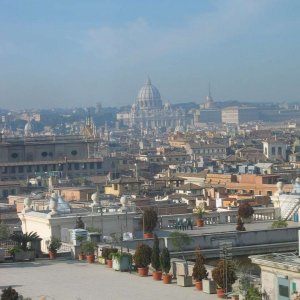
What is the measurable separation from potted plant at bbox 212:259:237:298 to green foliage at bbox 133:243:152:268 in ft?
7.06

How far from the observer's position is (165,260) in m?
15.5

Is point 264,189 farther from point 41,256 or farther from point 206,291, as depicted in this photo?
point 206,291

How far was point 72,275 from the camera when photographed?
16.5 metres

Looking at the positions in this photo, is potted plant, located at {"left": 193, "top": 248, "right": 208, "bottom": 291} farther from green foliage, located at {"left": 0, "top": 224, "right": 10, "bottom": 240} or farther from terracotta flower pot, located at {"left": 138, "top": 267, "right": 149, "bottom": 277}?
green foliage, located at {"left": 0, "top": 224, "right": 10, "bottom": 240}

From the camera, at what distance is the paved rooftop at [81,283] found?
1440 centimetres

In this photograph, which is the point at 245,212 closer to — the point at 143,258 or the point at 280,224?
the point at 280,224

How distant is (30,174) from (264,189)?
3246 cm

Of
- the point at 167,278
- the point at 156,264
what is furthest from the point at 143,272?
the point at 167,278

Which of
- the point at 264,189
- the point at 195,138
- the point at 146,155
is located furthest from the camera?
the point at 195,138

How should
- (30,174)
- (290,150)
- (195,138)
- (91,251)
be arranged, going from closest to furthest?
1. (91,251)
2. (30,174)
3. (290,150)
4. (195,138)

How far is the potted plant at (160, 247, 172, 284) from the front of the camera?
50.4ft

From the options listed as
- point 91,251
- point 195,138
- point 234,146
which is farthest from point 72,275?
point 195,138

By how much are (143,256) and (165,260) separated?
76cm

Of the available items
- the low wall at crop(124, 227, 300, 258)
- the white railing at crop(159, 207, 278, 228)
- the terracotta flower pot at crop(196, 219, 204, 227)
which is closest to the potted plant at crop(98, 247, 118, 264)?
the low wall at crop(124, 227, 300, 258)
